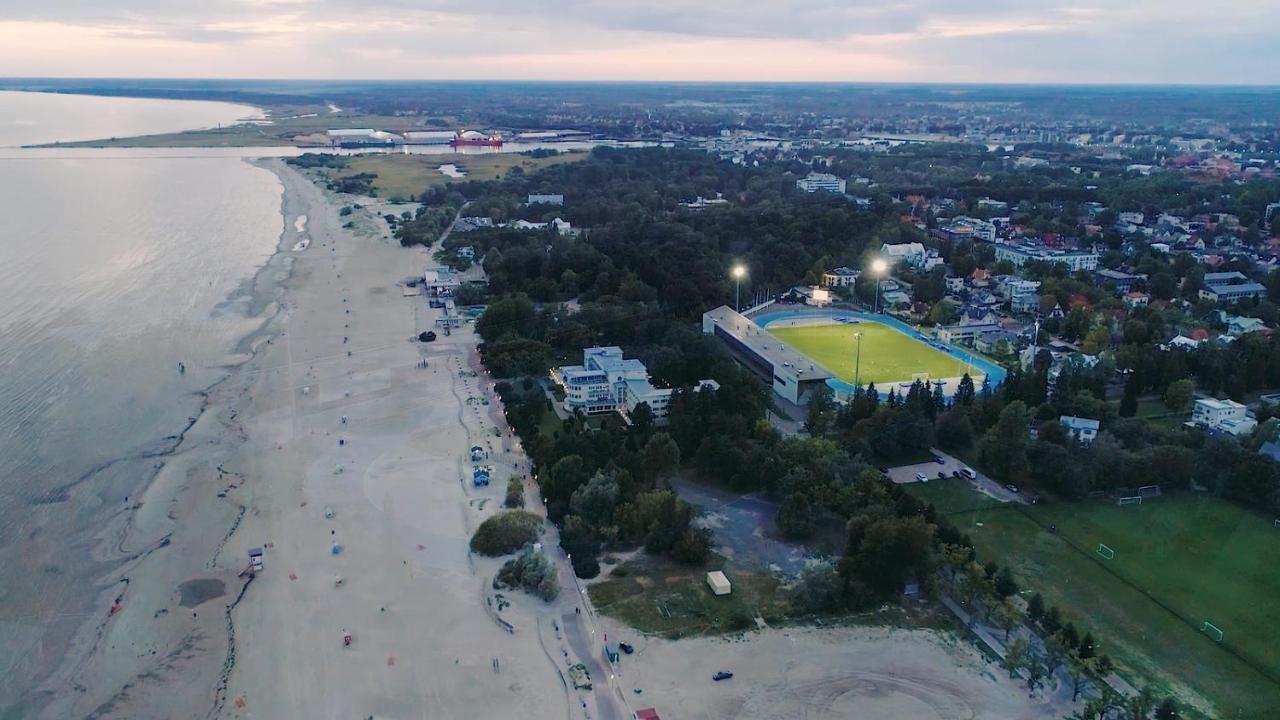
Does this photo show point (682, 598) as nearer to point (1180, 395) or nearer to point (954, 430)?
point (954, 430)

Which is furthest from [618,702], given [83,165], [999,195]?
[83,165]

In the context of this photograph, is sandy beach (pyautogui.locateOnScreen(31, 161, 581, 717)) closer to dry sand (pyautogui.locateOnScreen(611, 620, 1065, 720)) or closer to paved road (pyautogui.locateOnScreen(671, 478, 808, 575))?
dry sand (pyautogui.locateOnScreen(611, 620, 1065, 720))

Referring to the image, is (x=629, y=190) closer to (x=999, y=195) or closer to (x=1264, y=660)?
(x=999, y=195)

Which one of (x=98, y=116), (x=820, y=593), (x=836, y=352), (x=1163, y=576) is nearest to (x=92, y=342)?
(x=836, y=352)

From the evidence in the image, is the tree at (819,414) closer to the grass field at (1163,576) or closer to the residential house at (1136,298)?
the grass field at (1163,576)

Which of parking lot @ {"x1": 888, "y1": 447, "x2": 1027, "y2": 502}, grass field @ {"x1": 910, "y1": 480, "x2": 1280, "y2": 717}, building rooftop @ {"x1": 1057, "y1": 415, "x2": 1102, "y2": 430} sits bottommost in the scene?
parking lot @ {"x1": 888, "y1": 447, "x2": 1027, "y2": 502}

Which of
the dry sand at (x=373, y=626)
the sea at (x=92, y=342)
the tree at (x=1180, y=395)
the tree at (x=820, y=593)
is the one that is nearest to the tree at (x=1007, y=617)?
the dry sand at (x=373, y=626)


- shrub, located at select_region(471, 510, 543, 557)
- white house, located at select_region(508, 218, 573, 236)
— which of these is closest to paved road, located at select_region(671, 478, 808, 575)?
shrub, located at select_region(471, 510, 543, 557)
